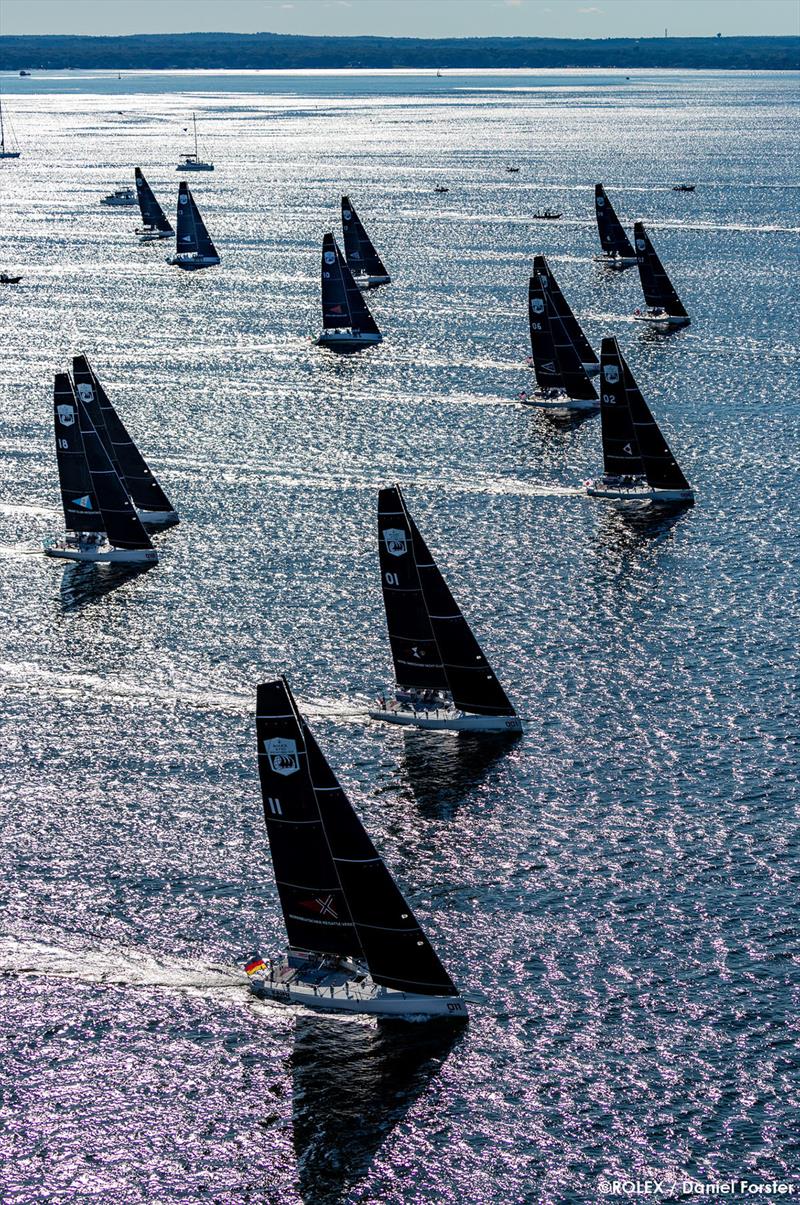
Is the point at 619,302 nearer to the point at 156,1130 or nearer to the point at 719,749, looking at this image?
the point at 719,749

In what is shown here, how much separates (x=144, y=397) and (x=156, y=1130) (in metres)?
89.6

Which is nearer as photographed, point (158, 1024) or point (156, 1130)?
point (156, 1130)

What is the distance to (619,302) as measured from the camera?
166750 millimetres

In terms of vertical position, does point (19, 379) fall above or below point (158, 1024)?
below

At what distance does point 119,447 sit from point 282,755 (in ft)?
168

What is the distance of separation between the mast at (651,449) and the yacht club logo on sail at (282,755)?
57.1 m

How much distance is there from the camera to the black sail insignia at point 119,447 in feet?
304

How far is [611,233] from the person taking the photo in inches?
7648

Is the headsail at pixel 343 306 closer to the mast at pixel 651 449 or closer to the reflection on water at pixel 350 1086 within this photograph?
the mast at pixel 651 449

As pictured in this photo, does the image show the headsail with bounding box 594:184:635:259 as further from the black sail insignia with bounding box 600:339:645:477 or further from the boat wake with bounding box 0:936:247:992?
the boat wake with bounding box 0:936:247:992

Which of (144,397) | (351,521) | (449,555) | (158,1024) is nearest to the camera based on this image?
(158,1024)

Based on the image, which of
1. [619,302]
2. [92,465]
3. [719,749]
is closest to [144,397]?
[92,465]

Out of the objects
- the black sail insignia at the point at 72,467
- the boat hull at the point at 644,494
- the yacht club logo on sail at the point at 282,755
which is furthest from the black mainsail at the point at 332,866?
the boat hull at the point at 644,494

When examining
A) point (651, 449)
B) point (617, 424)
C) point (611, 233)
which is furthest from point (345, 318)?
point (611, 233)
